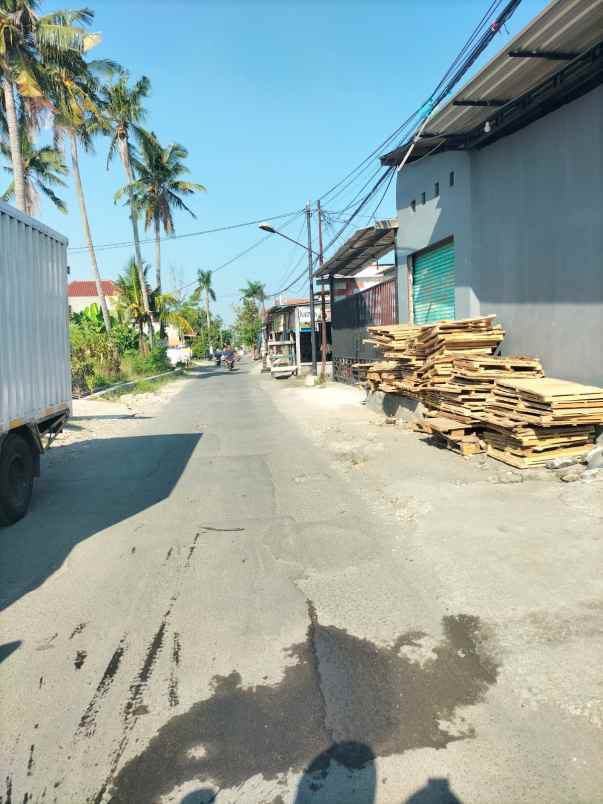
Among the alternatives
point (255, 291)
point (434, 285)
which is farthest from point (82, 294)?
point (434, 285)

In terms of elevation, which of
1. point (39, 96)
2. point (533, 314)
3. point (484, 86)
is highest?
point (39, 96)

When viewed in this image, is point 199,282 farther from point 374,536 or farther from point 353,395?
point 374,536

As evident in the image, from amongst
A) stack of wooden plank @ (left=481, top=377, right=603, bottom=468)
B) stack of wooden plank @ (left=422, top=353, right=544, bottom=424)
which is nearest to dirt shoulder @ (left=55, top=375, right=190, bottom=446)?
stack of wooden plank @ (left=422, top=353, right=544, bottom=424)

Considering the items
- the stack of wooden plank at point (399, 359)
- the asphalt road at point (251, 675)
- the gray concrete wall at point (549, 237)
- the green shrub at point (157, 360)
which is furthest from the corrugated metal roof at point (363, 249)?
the green shrub at point (157, 360)

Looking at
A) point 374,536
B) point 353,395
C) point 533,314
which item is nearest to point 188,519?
point 374,536

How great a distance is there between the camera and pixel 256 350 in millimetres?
96062

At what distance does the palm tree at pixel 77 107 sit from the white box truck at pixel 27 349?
56.0ft

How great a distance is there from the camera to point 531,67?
9.06m

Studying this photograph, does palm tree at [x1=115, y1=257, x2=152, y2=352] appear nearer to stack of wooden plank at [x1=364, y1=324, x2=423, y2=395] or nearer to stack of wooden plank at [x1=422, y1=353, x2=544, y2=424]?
stack of wooden plank at [x1=364, y1=324, x2=423, y2=395]

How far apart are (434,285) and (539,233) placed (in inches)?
194

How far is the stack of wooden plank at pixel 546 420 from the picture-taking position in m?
7.96

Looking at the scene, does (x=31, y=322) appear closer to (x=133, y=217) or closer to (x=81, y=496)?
(x=81, y=496)

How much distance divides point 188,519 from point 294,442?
18.1 ft

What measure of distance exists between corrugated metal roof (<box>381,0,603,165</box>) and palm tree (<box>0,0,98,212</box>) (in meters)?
14.9
